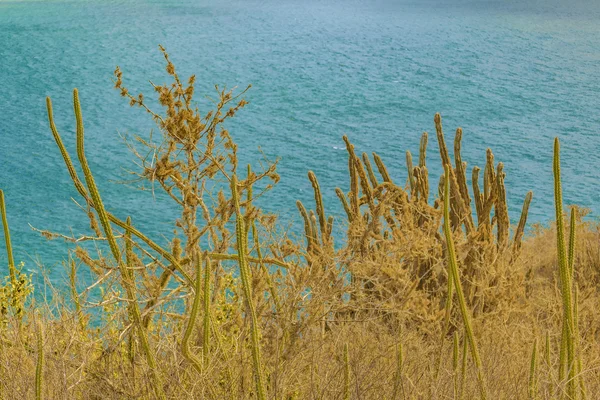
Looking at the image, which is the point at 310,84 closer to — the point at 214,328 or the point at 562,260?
the point at 214,328

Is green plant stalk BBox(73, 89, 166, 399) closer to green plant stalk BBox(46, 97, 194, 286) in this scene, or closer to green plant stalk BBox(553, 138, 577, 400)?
green plant stalk BBox(46, 97, 194, 286)

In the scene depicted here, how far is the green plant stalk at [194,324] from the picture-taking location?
1.48 m

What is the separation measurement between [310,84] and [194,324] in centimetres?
1127

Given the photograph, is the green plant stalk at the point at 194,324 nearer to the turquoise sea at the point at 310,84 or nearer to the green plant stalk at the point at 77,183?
the green plant stalk at the point at 77,183

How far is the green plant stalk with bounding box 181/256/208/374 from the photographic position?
1.48 m

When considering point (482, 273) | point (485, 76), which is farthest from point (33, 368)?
point (485, 76)

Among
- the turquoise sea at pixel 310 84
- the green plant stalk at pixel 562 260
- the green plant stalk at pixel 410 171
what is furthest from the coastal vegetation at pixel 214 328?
the turquoise sea at pixel 310 84

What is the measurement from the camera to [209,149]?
7.01 feet

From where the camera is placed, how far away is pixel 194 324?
172 centimetres

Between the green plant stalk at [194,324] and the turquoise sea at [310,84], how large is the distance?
5.35 m

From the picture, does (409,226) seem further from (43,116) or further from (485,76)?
(485,76)

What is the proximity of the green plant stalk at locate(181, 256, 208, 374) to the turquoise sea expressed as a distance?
5353 mm

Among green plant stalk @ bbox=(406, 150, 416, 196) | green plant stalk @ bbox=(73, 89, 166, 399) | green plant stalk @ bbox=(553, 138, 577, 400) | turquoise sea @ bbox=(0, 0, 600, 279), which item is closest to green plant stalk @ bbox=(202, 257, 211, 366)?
green plant stalk @ bbox=(73, 89, 166, 399)

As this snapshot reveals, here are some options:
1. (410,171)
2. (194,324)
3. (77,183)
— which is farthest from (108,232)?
(410,171)
